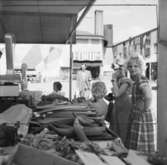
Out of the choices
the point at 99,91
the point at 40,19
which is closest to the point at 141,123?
the point at 99,91

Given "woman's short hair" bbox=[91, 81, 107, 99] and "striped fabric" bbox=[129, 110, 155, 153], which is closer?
"striped fabric" bbox=[129, 110, 155, 153]

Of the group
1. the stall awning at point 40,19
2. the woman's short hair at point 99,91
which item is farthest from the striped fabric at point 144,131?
the stall awning at point 40,19

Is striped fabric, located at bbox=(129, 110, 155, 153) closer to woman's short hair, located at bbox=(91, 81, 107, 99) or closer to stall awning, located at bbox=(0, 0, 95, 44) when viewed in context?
woman's short hair, located at bbox=(91, 81, 107, 99)

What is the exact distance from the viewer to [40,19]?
6422mm

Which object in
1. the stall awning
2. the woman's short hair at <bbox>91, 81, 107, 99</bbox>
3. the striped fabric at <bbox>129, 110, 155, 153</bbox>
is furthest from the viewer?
the stall awning

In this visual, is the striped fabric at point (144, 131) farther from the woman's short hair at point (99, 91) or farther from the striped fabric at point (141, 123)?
the woman's short hair at point (99, 91)

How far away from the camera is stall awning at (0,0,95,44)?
5211 mm

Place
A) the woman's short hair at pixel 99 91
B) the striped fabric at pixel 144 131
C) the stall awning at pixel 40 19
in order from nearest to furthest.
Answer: the striped fabric at pixel 144 131 < the woman's short hair at pixel 99 91 < the stall awning at pixel 40 19

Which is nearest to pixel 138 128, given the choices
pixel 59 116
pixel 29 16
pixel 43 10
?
pixel 59 116

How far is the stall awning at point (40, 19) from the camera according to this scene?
5211 mm

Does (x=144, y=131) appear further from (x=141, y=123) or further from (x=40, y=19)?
(x=40, y=19)

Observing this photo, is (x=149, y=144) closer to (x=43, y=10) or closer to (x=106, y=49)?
(x=43, y=10)

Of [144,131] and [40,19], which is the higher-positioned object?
[40,19]

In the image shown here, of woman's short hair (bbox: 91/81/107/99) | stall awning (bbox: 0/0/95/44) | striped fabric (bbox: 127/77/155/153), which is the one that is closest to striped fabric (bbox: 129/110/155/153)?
striped fabric (bbox: 127/77/155/153)
